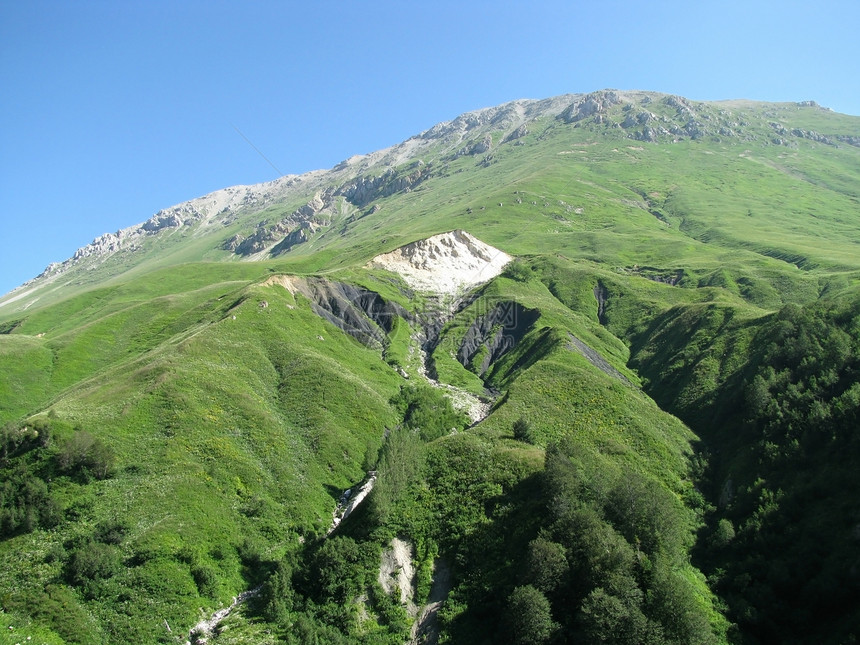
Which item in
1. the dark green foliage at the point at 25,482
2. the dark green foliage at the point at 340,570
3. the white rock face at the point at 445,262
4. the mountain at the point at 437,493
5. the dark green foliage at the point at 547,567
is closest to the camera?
the dark green foliage at the point at 547,567

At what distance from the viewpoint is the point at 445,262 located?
7146 inches

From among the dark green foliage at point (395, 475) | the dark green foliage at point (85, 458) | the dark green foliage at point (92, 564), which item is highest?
the dark green foliage at point (85, 458)

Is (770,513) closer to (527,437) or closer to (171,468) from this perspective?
(527,437)

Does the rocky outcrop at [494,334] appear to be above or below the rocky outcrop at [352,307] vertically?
below

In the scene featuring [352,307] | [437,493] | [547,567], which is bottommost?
[547,567]

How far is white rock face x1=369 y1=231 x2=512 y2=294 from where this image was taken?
17125cm

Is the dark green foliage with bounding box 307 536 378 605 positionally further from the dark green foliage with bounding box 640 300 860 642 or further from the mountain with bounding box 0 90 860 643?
the dark green foliage with bounding box 640 300 860 642

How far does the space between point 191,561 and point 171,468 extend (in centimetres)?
1415

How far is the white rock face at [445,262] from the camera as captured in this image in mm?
171250

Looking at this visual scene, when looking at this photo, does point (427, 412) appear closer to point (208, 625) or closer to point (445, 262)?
point (208, 625)

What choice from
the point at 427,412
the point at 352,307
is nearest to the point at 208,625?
the point at 427,412

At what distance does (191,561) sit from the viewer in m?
49.7

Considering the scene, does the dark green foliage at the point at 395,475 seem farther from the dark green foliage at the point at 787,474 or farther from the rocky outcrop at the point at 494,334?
the rocky outcrop at the point at 494,334

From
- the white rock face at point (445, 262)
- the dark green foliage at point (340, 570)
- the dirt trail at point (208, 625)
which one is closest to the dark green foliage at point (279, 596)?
the dark green foliage at point (340, 570)
